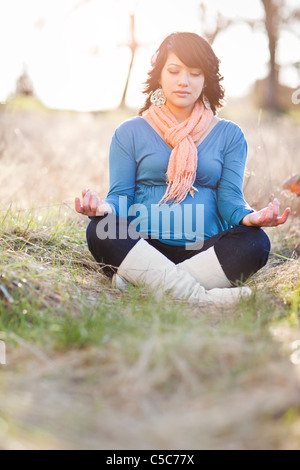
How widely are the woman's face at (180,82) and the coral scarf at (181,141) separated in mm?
83

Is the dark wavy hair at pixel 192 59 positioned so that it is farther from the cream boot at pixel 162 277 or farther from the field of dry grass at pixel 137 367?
the field of dry grass at pixel 137 367

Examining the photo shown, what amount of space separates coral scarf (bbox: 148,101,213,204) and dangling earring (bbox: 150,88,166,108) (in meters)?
0.02

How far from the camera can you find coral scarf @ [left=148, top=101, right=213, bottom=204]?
2.59 m

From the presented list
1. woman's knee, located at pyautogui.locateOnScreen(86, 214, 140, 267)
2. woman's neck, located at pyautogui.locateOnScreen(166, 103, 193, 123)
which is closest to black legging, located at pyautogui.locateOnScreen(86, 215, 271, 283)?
woman's knee, located at pyautogui.locateOnScreen(86, 214, 140, 267)

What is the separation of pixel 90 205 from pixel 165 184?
0.52m

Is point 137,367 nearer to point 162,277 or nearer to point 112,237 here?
point 162,277

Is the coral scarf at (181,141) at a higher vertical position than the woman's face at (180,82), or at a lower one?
lower

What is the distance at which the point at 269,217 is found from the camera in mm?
2328

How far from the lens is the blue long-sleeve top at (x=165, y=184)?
262 centimetres

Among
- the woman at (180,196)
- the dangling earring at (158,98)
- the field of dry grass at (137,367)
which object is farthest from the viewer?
the dangling earring at (158,98)

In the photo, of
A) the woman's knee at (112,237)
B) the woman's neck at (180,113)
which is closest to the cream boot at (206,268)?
the woman's knee at (112,237)

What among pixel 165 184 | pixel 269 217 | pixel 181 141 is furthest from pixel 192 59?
pixel 269 217

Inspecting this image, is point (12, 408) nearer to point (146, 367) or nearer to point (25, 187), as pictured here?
point (146, 367)
